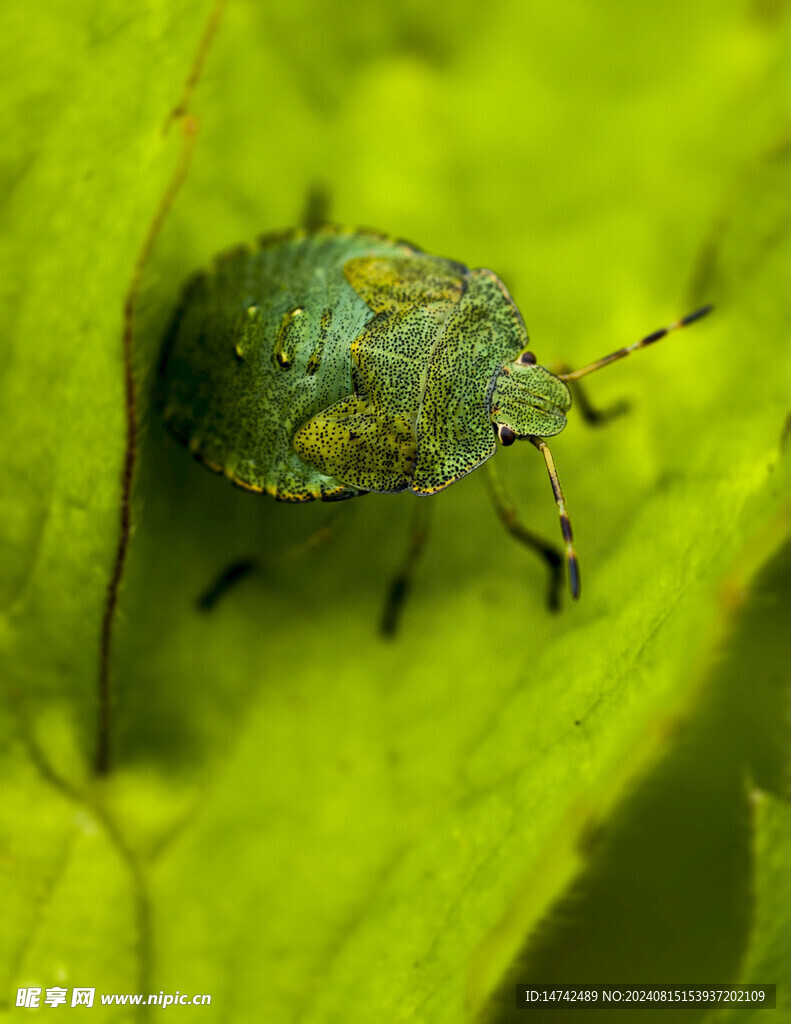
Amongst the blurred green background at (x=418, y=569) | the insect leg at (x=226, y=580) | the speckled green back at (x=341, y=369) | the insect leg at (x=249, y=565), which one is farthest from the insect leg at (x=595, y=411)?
the insect leg at (x=226, y=580)

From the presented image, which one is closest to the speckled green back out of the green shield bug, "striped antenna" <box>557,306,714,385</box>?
the green shield bug

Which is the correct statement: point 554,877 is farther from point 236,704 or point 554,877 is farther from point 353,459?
point 353,459

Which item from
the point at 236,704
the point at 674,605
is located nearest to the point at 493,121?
the point at 674,605

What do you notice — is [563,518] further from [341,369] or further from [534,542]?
[341,369]

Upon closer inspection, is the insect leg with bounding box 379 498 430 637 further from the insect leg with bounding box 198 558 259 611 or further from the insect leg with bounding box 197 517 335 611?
the insect leg with bounding box 198 558 259 611

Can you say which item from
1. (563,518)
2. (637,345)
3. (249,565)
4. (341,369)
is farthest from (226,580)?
(637,345)

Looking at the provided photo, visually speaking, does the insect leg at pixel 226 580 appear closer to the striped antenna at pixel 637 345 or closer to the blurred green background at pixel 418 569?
the blurred green background at pixel 418 569
